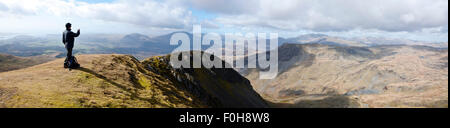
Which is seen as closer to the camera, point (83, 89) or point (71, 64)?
point (83, 89)

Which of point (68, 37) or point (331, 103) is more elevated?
point (68, 37)

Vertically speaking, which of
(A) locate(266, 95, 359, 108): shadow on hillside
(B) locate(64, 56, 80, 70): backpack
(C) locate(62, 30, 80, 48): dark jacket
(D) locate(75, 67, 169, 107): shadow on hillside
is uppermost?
(C) locate(62, 30, 80, 48): dark jacket

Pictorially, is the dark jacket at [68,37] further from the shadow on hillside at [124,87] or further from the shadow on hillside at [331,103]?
the shadow on hillside at [331,103]

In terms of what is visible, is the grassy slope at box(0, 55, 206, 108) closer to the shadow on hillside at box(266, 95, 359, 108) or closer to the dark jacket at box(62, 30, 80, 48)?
the dark jacket at box(62, 30, 80, 48)

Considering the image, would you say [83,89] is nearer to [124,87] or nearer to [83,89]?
[83,89]

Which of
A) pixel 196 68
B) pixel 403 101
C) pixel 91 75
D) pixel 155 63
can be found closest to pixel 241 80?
pixel 196 68

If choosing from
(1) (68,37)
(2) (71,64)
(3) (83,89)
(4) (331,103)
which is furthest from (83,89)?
(4) (331,103)

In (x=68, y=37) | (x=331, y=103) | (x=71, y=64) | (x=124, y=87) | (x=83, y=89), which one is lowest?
(x=331, y=103)

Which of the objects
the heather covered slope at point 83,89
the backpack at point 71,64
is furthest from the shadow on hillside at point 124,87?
the backpack at point 71,64

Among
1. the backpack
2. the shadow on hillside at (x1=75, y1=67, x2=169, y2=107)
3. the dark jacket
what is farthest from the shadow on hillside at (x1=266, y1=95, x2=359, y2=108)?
the dark jacket

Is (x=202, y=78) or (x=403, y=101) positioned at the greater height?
(x=202, y=78)

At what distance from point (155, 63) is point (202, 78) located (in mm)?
32905
